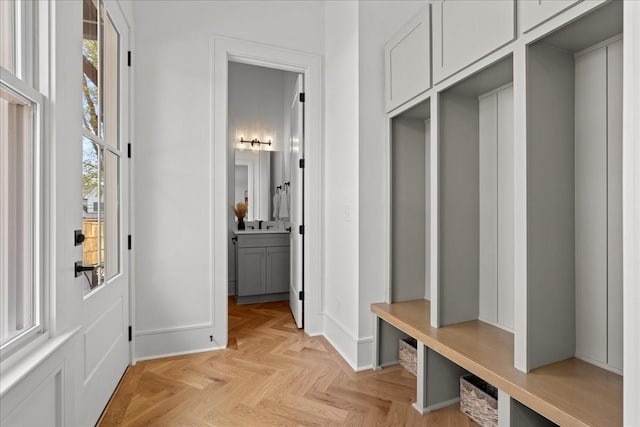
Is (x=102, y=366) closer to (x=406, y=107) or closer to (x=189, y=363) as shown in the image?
(x=189, y=363)

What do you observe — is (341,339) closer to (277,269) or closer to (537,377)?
(537,377)

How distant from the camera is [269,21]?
2.99 m

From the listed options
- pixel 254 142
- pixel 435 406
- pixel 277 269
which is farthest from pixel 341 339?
pixel 254 142

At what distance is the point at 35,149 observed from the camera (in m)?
1.20

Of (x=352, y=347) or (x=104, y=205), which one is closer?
(x=104, y=205)

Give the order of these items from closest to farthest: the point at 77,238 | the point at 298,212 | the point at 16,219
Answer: the point at 16,219 → the point at 77,238 → the point at 298,212

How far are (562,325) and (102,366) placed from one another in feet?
7.50

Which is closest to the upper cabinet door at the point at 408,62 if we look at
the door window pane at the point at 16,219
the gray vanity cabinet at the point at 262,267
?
the door window pane at the point at 16,219

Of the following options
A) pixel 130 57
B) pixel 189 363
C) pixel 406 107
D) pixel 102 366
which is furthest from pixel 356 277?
pixel 130 57

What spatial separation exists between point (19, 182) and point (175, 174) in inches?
62.0

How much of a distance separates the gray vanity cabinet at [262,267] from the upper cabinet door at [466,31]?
9.17 feet

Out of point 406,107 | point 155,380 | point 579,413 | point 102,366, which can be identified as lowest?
point 155,380

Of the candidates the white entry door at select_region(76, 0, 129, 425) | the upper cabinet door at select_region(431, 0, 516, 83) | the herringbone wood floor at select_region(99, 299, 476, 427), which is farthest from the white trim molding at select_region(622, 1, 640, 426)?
the white entry door at select_region(76, 0, 129, 425)

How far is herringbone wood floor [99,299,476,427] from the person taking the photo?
1.84m
